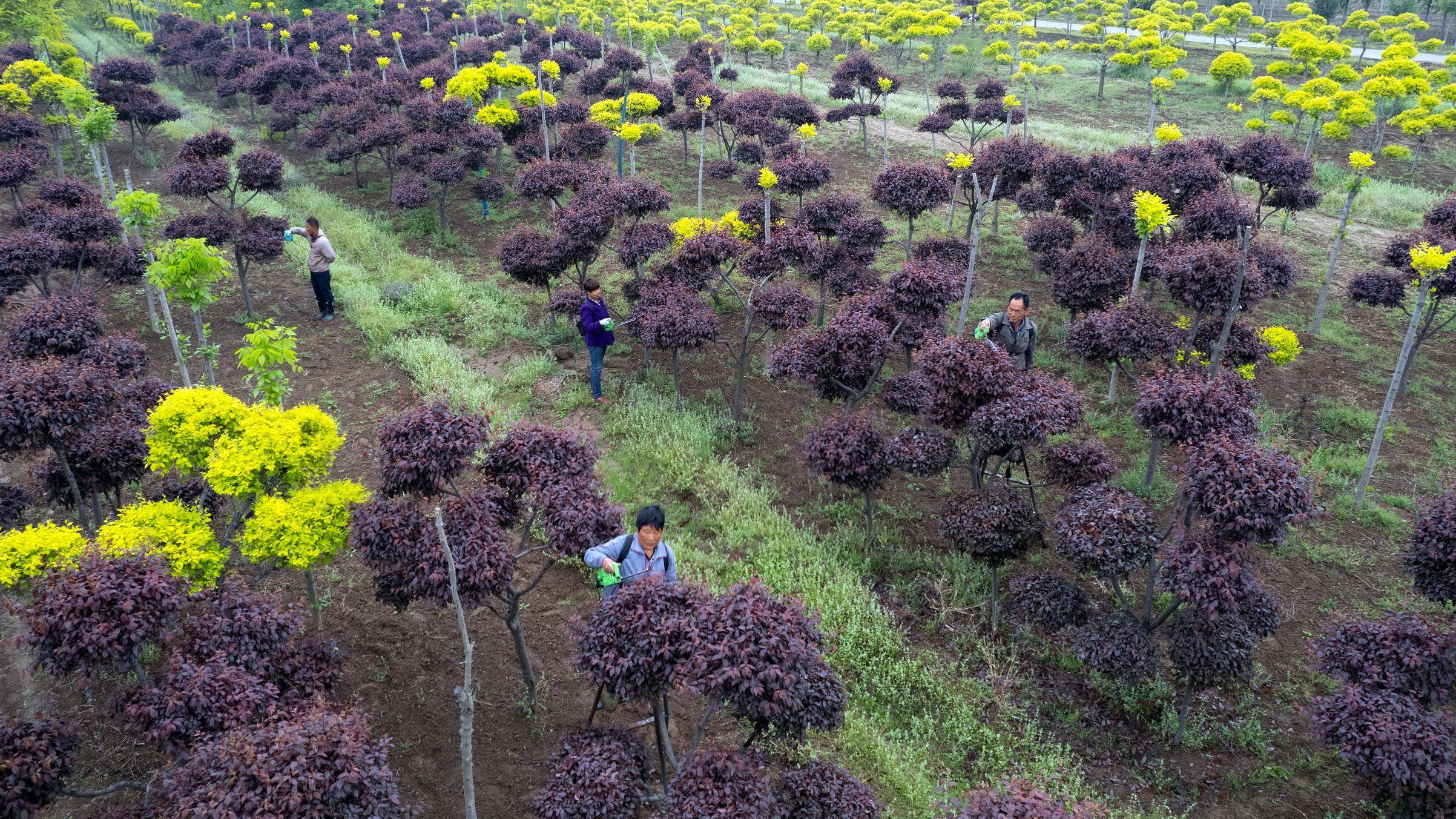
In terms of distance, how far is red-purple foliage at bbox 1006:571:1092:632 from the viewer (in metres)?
6.02

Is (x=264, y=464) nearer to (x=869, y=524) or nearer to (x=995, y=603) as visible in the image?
(x=869, y=524)

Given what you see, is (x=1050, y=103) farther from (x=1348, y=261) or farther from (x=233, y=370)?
(x=233, y=370)

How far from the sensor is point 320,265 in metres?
11.6

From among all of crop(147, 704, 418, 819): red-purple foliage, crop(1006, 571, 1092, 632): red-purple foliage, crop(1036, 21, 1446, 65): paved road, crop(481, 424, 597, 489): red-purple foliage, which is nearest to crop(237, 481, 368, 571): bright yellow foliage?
crop(481, 424, 597, 489): red-purple foliage

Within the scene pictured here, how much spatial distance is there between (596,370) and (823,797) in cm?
668

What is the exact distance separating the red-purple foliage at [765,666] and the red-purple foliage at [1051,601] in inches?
98.2

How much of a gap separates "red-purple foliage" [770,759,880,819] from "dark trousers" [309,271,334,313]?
10.4 m

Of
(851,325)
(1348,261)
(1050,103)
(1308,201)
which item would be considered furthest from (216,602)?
(1050,103)

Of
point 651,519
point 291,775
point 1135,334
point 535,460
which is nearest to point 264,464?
point 535,460

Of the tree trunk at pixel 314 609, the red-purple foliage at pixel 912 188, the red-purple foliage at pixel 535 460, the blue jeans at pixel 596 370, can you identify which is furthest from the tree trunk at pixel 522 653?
the red-purple foliage at pixel 912 188

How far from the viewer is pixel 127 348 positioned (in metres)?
7.59

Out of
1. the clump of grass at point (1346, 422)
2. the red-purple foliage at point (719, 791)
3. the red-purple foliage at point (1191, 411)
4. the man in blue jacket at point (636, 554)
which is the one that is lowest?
the clump of grass at point (1346, 422)

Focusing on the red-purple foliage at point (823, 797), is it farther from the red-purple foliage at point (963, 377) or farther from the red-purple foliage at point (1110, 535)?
the red-purple foliage at point (963, 377)

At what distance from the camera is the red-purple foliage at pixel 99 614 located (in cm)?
418
